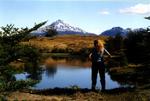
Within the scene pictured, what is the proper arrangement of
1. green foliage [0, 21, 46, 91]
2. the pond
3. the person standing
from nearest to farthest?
1. green foliage [0, 21, 46, 91]
2. the person standing
3. the pond

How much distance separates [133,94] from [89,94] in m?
1.82

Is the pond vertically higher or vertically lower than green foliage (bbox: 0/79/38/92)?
lower

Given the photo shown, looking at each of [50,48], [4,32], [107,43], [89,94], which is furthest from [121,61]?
[50,48]

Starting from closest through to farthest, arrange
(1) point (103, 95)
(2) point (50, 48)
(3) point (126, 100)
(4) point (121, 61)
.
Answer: (3) point (126, 100)
(1) point (103, 95)
(4) point (121, 61)
(2) point (50, 48)

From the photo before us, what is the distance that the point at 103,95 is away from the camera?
721 inches

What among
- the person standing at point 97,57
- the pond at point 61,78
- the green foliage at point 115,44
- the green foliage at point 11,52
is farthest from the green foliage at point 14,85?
the green foliage at point 115,44

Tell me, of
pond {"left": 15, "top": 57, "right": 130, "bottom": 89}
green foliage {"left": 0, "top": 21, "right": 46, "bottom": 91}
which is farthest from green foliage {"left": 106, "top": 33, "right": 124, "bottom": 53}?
green foliage {"left": 0, "top": 21, "right": 46, "bottom": 91}

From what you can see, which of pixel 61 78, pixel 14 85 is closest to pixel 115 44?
pixel 61 78

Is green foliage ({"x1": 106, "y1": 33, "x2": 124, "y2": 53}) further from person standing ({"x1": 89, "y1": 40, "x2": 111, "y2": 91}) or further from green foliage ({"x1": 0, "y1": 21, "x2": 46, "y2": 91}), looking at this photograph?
green foliage ({"x1": 0, "y1": 21, "x2": 46, "y2": 91})

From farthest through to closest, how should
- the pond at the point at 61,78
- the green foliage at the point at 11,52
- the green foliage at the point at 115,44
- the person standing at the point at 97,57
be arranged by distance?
the green foliage at the point at 115,44 < the pond at the point at 61,78 < the person standing at the point at 97,57 < the green foliage at the point at 11,52

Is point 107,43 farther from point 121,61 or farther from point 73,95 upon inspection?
point 73,95

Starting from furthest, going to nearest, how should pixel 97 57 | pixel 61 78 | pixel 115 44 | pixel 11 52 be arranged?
pixel 115 44 < pixel 61 78 < pixel 97 57 < pixel 11 52

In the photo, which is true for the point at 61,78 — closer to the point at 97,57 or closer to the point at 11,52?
the point at 97,57

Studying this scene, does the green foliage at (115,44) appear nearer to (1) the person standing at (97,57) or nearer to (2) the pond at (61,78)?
(2) the pond at (61,78)
